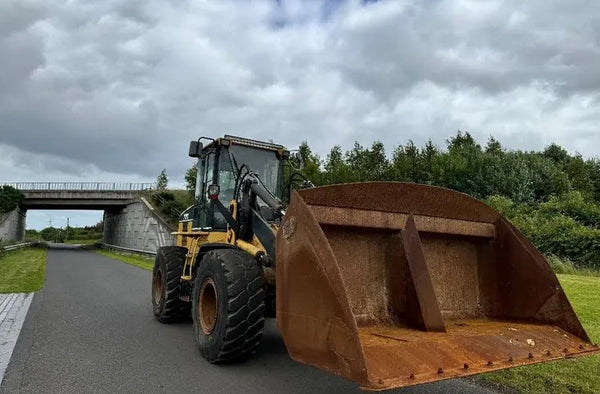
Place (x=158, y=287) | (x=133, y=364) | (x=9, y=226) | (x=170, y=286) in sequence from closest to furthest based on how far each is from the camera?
(x=133, y=364) < (x=170, y=286) < (x=158, y=287) < (x=9, y=226)

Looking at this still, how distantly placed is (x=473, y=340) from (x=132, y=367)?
3.64 m

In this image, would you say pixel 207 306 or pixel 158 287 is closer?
pixel 207 306

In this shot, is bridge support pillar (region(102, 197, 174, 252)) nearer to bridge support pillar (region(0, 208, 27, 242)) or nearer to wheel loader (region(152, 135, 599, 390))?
bridge support pillar (region(0, 208, 27, 242))

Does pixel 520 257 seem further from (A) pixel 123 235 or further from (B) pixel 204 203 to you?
(A) pixel 123 235

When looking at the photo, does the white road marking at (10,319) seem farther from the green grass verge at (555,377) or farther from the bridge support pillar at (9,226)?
the bridge support pillar at (9,226)

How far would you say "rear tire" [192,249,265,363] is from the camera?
497cm

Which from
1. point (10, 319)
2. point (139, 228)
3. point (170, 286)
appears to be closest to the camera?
point (170, 286)

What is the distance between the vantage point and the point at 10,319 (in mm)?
7949

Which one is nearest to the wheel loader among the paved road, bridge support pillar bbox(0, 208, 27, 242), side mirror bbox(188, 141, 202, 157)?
the paved road

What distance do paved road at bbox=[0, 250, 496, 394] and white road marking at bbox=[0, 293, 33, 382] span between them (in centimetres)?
10

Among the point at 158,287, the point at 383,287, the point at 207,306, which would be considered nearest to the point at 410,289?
the point at 383,287

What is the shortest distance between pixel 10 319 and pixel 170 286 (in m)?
2.70

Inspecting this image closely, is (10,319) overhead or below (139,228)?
below

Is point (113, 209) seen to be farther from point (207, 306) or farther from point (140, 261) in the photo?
point (207, 306)
